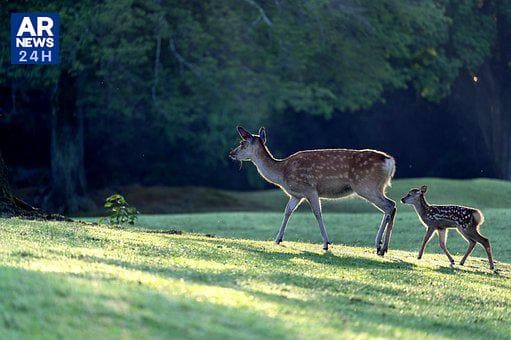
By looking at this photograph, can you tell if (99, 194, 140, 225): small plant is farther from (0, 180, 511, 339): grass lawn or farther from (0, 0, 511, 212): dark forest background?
(0, 0, 511, 212): dark forest background

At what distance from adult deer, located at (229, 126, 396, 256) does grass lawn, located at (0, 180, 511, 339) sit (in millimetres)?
632

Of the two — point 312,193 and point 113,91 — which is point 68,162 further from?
point 312,193

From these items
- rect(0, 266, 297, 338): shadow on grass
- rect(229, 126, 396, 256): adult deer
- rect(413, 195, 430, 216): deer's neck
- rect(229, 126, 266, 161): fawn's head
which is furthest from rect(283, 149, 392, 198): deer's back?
rect(0, 266, 297, 338): shadow on grass

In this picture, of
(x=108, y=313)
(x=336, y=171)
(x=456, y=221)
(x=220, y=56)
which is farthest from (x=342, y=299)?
(x=220, y=56)

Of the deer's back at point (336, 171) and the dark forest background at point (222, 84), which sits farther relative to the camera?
the dark forest background at point (222, 84)

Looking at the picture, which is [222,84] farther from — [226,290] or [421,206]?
[226,290]

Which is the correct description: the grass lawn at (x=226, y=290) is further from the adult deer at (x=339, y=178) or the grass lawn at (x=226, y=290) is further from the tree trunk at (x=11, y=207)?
the tree trunk at (x=11, y=207)

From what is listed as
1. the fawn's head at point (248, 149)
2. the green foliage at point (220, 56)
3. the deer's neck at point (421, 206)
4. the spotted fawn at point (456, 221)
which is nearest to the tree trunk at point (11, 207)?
the fawn's head at point (248, 149)

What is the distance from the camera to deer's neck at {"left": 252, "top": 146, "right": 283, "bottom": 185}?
17594mm

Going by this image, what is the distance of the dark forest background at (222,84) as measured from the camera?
102ft

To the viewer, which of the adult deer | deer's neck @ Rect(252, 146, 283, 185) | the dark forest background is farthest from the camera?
the dark forest background

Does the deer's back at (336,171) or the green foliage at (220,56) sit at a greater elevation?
the green foliage at (220,56)

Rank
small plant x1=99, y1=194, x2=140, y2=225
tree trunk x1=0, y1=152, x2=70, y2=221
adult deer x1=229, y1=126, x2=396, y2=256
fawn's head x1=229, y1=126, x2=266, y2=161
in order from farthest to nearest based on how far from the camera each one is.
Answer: small plant x1=99, y1=194, x2=140, y2=225, tree trunk x1=0, y1=152, x2=70, y2=221, fawn's head x1=229, y1=126, x2=266, y2=161, adult deer x1=229, y1=126, x2=396, y2=256

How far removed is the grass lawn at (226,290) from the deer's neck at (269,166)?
1.11 meters
